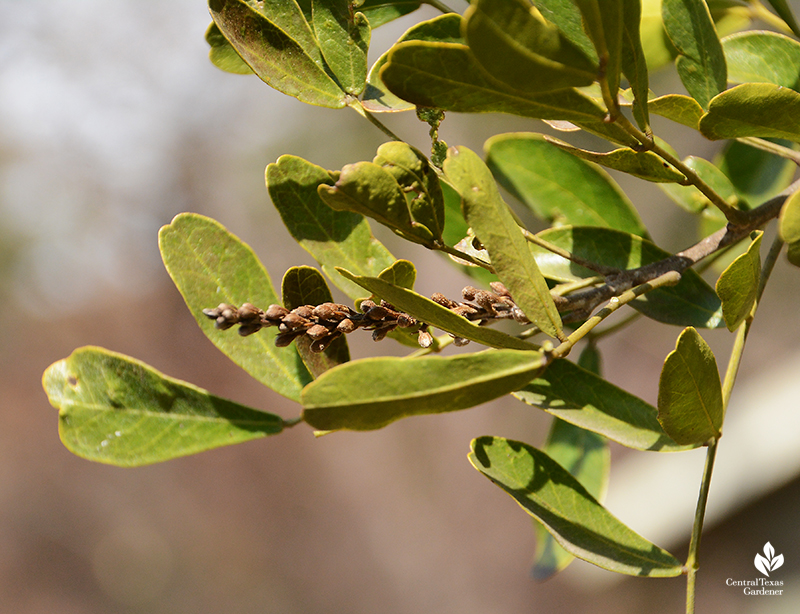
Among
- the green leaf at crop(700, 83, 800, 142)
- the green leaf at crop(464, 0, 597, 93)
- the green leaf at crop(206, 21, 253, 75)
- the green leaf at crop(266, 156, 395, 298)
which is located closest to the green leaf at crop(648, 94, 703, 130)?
the green leaf at crop(700, 83, 800, 142)

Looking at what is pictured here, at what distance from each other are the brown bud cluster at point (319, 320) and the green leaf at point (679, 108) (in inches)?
8.4

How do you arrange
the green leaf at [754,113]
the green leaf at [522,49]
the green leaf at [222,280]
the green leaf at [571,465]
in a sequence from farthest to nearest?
the green leaf at [571,465]
the green leaf at [222,280]
the green leaf at [754,113]
the green leaf at [522,49]

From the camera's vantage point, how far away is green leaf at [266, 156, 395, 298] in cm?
42

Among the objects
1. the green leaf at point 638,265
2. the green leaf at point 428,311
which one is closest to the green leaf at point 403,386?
the green leaf at point 428,311

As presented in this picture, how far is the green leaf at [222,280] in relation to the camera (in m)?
0.43

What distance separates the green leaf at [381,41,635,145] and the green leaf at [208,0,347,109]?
130mm

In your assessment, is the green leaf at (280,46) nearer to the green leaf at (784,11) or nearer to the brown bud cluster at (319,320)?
the brown bud cluster at (319,320)

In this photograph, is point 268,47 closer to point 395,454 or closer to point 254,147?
point 395,454

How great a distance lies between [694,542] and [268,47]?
497 millimetres

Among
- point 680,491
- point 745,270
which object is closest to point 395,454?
point 680,491

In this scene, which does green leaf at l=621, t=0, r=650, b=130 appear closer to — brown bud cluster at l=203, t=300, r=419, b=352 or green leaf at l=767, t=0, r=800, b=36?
brown bud cluster at l=203, t=300, r=419, b=352

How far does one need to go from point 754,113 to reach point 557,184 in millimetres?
361

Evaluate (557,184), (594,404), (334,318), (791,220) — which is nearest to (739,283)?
(791,220)

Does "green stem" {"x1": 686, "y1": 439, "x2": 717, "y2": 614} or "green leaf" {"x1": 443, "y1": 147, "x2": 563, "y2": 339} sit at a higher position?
"green leaf" {"x1": 443, "y1": 147, "x2": 563, "y2": 339}
